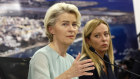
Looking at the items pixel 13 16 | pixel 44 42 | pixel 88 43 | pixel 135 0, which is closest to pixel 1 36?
pixel 13 16

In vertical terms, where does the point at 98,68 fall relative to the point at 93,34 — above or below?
below

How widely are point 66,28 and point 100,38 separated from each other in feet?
2.31

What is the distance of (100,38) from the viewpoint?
7.10 feet

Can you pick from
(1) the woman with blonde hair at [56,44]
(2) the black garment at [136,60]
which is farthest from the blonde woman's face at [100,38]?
(2) the black garment at [136,60]

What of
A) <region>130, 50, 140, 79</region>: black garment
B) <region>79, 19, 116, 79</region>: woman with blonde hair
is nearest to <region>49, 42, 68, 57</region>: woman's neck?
<region>79, 19, 116, 79</region>: woman with blonde hair

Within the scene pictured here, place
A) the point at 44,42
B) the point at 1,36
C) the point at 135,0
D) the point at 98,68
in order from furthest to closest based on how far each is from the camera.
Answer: the point at 135,0
the point at 44,42
the point at 1,36
the point at 98,68

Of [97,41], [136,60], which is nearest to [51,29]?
[97,41]

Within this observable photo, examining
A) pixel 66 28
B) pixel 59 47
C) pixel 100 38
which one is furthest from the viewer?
pixel 100 38

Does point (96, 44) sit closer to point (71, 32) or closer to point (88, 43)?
point (88, 43)

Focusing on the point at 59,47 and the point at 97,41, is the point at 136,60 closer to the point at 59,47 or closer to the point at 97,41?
the point at 97,41

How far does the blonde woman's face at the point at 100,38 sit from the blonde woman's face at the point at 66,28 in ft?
1.91

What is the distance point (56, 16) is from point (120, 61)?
2.27m

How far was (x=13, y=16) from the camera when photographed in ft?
9.20

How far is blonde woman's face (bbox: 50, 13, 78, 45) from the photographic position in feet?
5.12
